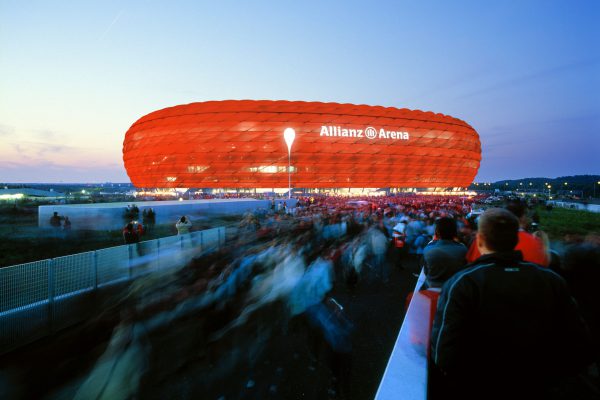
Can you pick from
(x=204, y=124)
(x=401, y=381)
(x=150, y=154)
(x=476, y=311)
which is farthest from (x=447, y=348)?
(x=150, y=154)

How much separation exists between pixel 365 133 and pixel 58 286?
5336 centimetres

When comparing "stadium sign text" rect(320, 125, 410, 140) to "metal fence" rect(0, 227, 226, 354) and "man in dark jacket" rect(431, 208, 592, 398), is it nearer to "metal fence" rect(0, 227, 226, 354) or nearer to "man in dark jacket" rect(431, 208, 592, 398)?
"metal fence" rect(0, 227, 226, 354)

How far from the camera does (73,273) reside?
559 cm

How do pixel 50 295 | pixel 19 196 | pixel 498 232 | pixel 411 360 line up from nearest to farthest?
pixel 498 232 < pixel 411 360 < pixel 50 295 < pixel 19 196

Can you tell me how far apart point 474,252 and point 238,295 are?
9.26 feet

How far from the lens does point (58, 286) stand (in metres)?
5.34

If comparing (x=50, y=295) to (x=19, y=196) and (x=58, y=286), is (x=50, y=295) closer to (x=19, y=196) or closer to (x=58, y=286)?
(x=58, y=286)

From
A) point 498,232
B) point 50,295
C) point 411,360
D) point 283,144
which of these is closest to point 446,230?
point 411,360

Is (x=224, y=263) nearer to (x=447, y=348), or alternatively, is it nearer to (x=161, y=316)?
(x=161, y=316)

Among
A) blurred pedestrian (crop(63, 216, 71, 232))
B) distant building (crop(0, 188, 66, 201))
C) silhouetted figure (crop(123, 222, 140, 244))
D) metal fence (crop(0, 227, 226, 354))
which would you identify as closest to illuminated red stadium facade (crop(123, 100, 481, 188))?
distant building (crop(0, 188, 66, 201))

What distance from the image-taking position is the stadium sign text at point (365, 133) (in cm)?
5366

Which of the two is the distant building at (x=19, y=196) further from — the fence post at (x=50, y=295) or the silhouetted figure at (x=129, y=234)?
the fence post at (x=50, y=295)

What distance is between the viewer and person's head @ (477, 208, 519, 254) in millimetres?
1576

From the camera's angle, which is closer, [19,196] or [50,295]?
A: [50,295]
